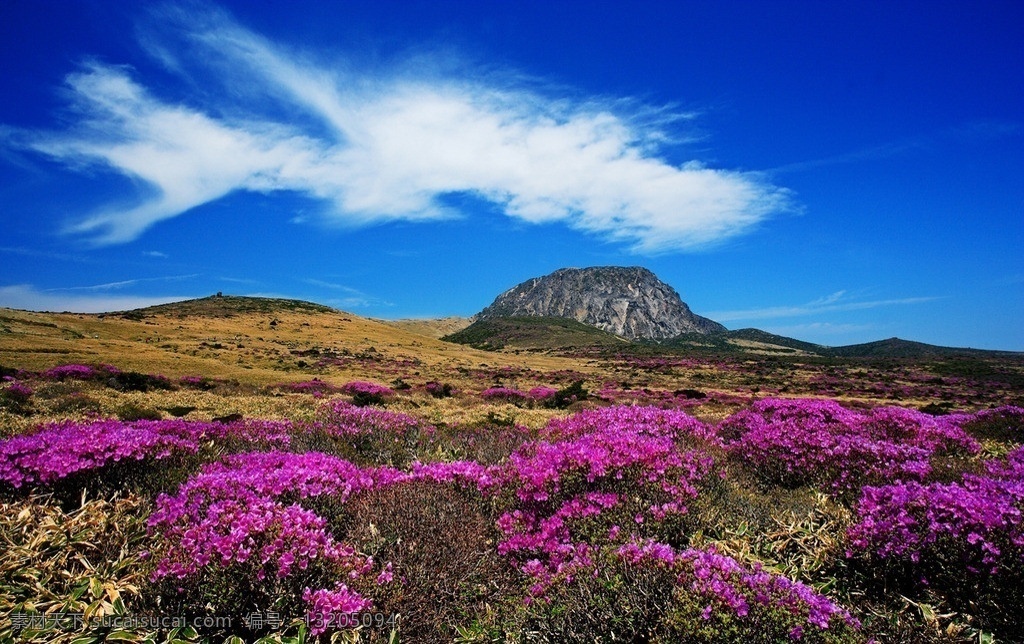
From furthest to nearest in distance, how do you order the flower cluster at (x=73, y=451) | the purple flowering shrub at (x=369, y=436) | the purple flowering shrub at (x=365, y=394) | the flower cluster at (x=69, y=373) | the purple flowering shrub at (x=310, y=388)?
1. the purple flowering shrub at (x=310, y=388)
2. the flower cluster at (x=69, y=373)
3. the purple flowering shrub at (x=365, y=394)
4. the purple flowering shrub at (x=369, y=436)
5. the flower cluster at (x=73, y=451)

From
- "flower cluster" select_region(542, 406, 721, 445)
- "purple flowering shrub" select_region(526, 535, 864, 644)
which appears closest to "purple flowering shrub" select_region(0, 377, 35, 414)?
"flower cluster" select_region(542, 406, 721, 445)

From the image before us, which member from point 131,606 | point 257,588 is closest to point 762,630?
point 257,588

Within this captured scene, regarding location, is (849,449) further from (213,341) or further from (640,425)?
(213,341)

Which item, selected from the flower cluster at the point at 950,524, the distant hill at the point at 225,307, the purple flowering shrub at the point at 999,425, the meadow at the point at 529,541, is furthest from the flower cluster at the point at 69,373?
the distant hill at the point at 225,307

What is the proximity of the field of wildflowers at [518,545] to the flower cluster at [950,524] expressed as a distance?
0.02 meters

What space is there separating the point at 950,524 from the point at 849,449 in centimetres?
308

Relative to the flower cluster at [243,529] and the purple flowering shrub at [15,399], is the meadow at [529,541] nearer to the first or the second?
the flower cluster at [243,529]

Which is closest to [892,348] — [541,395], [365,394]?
[541,395]

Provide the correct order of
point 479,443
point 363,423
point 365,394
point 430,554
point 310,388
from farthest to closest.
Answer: point 310,388 → point 365,394 → point 363,423 → point 479,443 → point 430,554

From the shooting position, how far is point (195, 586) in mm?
3625

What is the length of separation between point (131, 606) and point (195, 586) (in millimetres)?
653

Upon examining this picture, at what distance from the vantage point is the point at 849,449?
21.9 ft

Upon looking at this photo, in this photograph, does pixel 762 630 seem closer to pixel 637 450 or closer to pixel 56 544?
pixel 637 450

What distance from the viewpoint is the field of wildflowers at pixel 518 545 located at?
11.3ft
